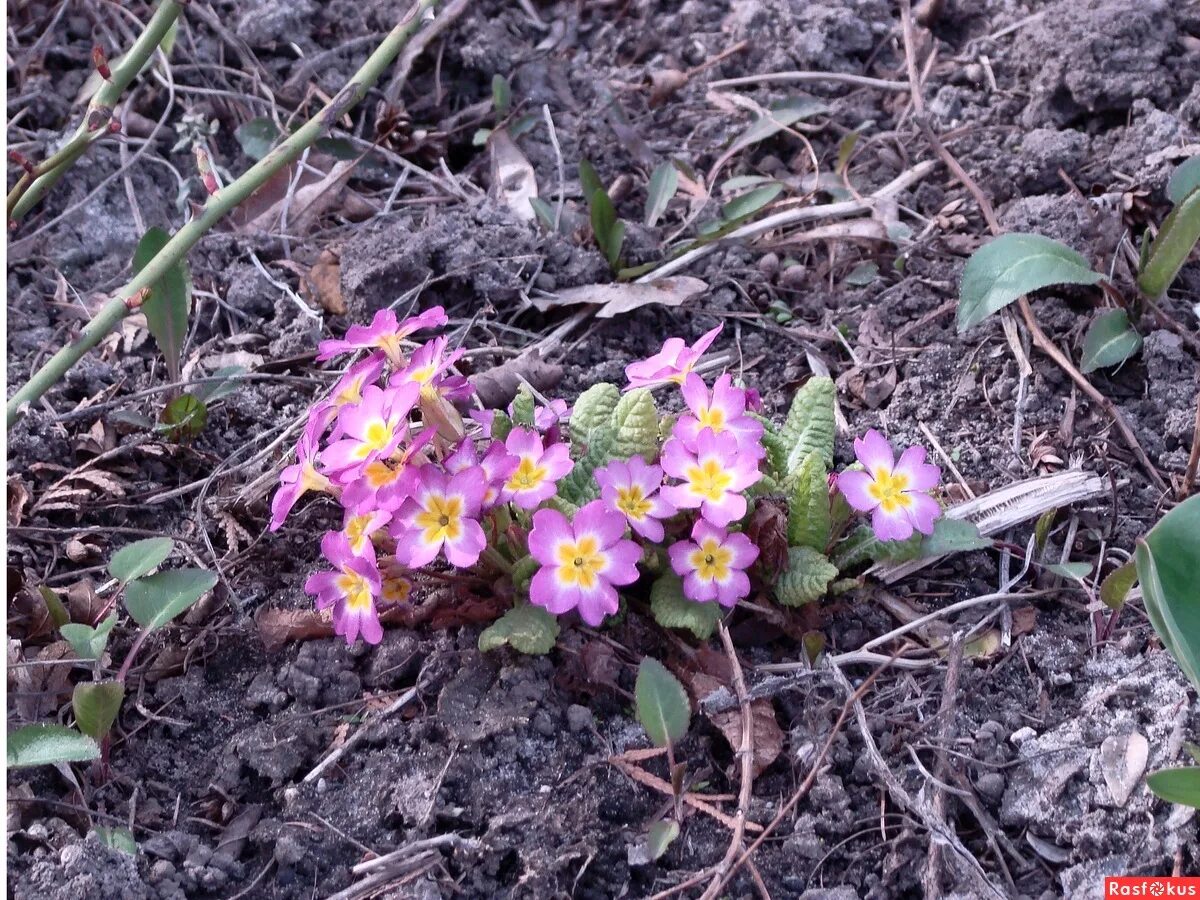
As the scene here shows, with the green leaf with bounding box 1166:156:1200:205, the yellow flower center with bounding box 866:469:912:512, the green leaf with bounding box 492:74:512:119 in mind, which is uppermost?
the green leaf with bounding box 492:74:512:119

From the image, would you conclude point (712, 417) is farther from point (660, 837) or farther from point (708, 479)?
point (660, 837)

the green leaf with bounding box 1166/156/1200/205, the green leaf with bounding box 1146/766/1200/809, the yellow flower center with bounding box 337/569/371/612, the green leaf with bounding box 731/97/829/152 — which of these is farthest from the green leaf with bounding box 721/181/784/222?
the green leaf with bounding box 1146/766/1200/809

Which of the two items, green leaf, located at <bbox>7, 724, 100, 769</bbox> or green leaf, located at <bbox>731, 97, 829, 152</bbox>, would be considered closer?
green leaf, located at <bbox>7, 724, 100, 769</bbox>

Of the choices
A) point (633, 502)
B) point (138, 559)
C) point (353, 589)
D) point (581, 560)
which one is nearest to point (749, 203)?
point (633, 502)

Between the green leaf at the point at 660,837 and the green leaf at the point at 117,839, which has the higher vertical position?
the green leaf at the point at 117,839

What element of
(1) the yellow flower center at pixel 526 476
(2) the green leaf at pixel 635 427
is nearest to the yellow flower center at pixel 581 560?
(1) the yellow flower center at pixel 526 476

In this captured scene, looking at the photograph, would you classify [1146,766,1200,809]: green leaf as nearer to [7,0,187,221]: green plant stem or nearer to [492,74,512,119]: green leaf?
[7,0,187,221]: green plant stem

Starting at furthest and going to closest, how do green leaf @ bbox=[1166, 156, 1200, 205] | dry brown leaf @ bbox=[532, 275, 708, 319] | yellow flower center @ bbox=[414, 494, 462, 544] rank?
dry brown leaf @ bbox=[532, 275, 708, 319] → green leaf @ bbox=[1166, 156, 1200, 205] → yellow flower center @ bbox=[414, 494, 462, 544]

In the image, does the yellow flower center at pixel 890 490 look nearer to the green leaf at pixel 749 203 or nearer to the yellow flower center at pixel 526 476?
the yellow flower center at pixel 526 476
